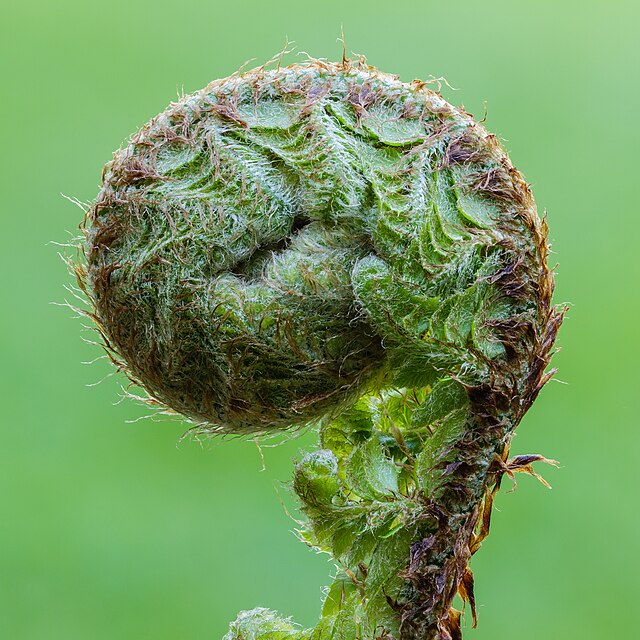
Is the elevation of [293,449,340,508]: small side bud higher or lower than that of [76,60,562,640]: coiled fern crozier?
lower

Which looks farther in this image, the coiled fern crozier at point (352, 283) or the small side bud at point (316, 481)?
the small side bud at point (316, 481)

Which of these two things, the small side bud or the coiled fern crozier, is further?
the small side bud

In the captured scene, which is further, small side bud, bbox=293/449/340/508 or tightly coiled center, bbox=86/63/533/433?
small side bud, bbox=293/449/340/508

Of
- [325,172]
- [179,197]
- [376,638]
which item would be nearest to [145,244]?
[179,197]

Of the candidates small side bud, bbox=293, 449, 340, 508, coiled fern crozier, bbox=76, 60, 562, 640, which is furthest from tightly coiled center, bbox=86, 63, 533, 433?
small side bud, bbox=293, 449, 340, 508

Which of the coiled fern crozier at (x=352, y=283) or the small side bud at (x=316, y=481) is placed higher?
the coiled fern crozier at (x=352, y=283)

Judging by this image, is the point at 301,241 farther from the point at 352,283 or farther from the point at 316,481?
the point at 316,481

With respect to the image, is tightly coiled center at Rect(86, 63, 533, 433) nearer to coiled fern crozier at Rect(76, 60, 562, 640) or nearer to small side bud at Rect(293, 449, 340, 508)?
coiled fern crozier at Rect(76, 60, 562, 640)

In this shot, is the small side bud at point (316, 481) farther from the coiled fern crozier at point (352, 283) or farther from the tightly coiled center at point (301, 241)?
the tightly coiled center at point (301, 241)

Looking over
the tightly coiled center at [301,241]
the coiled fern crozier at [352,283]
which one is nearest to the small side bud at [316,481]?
the coiled fern crozier at [352,283]

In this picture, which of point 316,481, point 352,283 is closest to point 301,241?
point 352,283
